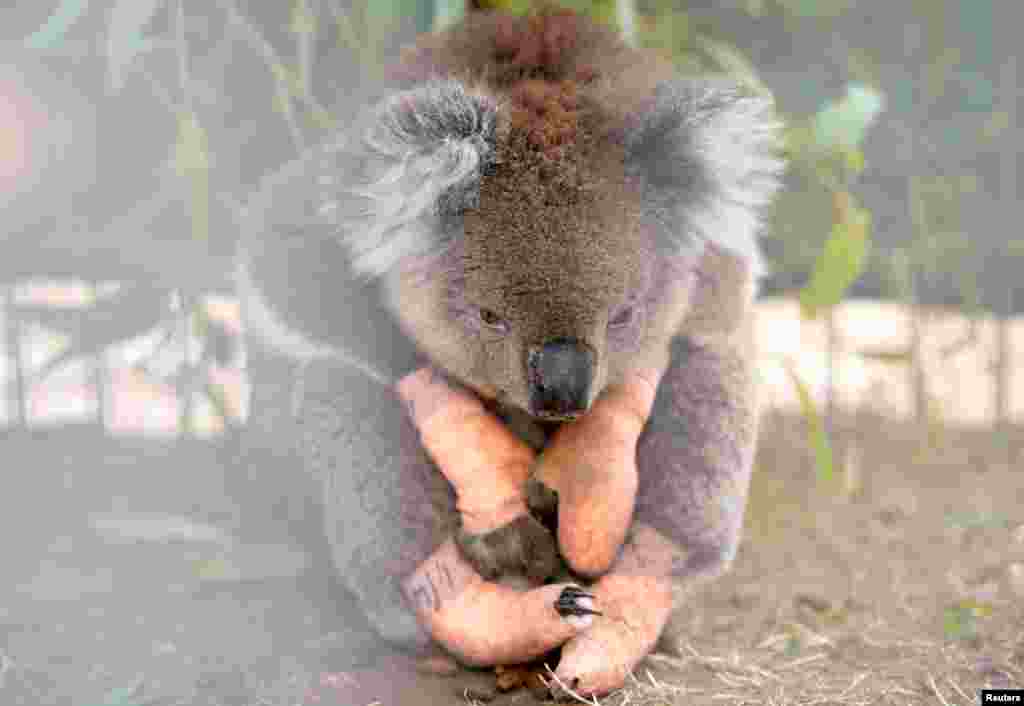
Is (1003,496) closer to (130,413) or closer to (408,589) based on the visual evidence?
(408,589)

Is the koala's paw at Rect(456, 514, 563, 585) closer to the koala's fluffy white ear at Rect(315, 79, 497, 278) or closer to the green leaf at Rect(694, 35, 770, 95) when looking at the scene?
the koala's fluffy white ear at Rect(315, 79, 497, 278)

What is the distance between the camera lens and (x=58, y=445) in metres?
2.89

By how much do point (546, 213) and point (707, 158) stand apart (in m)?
0.30

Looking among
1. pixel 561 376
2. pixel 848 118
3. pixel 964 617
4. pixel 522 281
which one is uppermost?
pixel 848 118

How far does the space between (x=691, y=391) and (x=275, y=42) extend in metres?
1.15

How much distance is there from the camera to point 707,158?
1.85 metres

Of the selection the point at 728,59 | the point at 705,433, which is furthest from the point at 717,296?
the point at 728,59

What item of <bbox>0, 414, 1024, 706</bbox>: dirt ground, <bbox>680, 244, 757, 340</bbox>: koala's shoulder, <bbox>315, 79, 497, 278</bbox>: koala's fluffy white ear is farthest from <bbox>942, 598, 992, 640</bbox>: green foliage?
<bbox>315, 79, 497, 278</bbox>: koala's fluffy white ear

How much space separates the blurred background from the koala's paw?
0.32 meters

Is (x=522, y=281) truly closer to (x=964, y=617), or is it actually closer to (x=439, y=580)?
(x=439, y=580)

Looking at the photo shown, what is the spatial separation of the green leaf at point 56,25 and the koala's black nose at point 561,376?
0.92m

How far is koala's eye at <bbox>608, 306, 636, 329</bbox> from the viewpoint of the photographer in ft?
5.94

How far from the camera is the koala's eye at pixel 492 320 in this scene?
177cm

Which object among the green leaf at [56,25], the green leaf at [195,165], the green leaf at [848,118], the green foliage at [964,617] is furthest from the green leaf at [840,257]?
the green leaf at [56,25]
